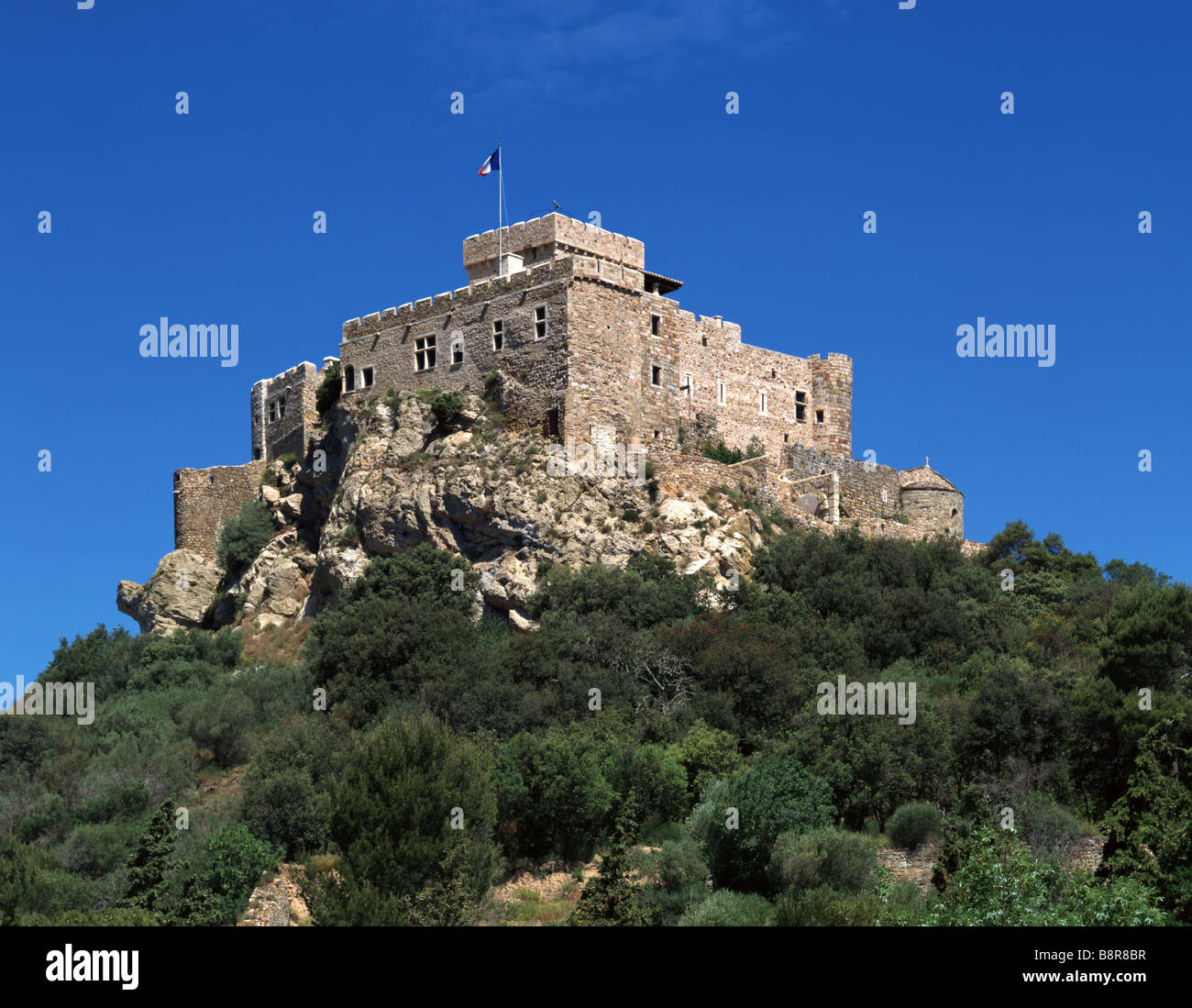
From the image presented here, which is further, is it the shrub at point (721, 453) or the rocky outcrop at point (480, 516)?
the shrub at point (721, 453)

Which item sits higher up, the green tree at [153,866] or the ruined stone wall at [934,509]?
the ruined stone wall at [934,509]

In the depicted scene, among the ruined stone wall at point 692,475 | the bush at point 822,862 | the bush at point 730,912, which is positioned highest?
the ruined stone wall at point 692,475

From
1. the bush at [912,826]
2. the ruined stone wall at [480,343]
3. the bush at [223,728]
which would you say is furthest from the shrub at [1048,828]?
the bush at [223,728]

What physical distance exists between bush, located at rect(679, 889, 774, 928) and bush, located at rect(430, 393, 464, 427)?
23.0 m

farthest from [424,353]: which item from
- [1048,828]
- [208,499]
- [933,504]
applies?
[1048,828]

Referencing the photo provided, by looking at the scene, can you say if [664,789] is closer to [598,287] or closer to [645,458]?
[645,458]

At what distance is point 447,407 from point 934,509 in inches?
738

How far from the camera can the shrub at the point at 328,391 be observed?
60.0 m

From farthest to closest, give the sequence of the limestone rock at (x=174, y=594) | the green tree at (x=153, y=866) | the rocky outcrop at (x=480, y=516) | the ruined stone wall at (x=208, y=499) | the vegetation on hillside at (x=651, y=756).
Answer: the ruined stone wall at (x=208, y=499) < the limestone rock at (x=174, y=594) < the rocky outcrop at (x=480, y=516) < the green tree at (x=153, y=866) < the vegetation on hillside at (x=651, y=756)

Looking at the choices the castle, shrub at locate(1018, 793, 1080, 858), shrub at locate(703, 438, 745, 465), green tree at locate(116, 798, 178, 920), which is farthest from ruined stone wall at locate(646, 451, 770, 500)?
green tree at locate(116, 798, 178, 920)

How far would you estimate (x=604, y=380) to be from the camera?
2048 inches

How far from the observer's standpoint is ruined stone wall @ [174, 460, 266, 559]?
62.3 metres

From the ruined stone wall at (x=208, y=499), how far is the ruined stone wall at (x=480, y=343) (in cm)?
746

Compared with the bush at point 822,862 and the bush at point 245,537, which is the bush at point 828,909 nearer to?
the bush at point 822,862
